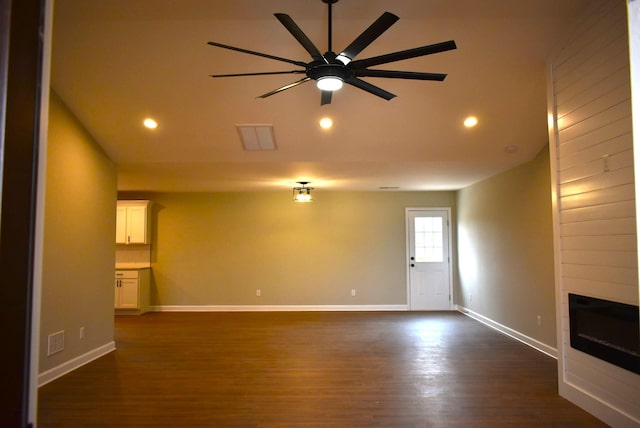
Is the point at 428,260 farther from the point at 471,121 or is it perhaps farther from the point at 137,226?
the point at 137,226

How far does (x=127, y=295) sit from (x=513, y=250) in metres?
6.69

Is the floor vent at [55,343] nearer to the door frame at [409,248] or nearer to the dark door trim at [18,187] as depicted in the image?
the dark door trim at [18,187]

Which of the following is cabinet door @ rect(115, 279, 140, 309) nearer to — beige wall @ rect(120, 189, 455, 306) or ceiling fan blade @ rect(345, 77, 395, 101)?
beige wall @ rect(120, 189, 455, 306)

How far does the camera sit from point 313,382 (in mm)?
3621

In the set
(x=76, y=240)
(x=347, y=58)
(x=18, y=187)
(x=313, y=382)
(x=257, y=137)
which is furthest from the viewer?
(x=257, y=137)

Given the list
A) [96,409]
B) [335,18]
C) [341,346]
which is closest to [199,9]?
[335,18]

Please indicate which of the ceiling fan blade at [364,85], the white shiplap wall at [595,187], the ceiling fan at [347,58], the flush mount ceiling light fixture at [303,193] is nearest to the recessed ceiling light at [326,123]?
the ceiling fan blade at [364,85]

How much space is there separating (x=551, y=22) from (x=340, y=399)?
11.9 feet

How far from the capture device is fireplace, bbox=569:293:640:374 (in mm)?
2549

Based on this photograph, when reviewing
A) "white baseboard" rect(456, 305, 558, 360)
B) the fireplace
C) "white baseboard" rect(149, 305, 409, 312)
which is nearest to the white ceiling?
the fireplace

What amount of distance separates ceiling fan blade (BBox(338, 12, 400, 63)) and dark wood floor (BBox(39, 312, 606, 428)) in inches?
102

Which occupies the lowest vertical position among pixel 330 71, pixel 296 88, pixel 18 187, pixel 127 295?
pixel 127 295

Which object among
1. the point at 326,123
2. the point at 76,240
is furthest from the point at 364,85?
the point at 76,240

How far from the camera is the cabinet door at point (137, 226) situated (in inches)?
285
